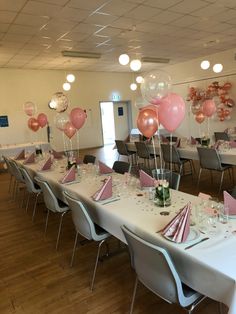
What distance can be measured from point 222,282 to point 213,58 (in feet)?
32.5

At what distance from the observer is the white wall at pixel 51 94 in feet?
33.5

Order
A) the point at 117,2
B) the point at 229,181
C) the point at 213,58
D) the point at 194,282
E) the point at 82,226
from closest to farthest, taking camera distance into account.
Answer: the point at 194,282, the point at 82,226, the point at 117,2, the point at 229,181, the point at 213,58

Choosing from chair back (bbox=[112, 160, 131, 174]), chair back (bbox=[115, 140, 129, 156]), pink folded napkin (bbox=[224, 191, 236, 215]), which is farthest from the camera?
chair back (bbox=[115, 140, 129, 156])

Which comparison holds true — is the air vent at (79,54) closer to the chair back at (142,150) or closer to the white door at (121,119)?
the chair back at (142,150)

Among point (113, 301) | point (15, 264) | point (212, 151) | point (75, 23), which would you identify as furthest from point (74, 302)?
point (75, 23)

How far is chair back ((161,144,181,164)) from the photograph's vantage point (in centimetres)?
574

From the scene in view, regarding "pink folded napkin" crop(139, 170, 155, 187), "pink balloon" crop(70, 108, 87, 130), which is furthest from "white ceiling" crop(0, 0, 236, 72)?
"pink folded napkin" crop(139, 170, 155, 187)

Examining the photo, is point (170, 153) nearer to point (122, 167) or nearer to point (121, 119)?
point (122, 167)

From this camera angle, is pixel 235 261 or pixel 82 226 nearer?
pixel 235 261

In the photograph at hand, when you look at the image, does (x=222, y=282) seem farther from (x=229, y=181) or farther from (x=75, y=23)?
(x=75, y=23)

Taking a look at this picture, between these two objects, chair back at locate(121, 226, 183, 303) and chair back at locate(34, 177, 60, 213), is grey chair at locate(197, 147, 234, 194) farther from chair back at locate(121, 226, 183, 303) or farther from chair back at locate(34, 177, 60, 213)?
chair back at locate(121, 226, 183, 303)

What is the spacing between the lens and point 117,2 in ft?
15.0

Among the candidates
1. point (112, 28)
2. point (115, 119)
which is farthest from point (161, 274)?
point (115, 119)

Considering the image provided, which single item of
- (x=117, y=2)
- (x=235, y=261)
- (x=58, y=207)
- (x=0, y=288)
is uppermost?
(x=117, y=2)
